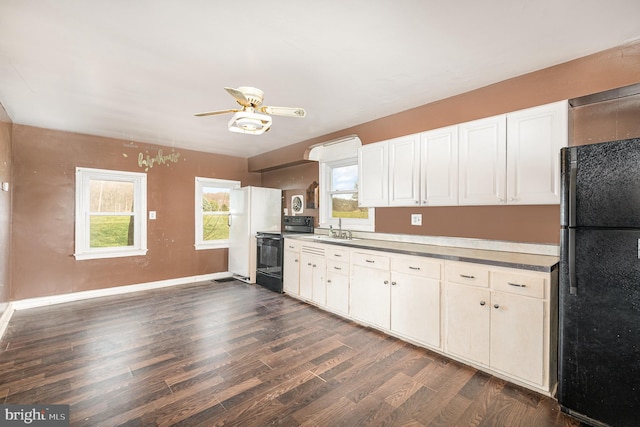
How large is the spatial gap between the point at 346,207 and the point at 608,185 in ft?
9.53

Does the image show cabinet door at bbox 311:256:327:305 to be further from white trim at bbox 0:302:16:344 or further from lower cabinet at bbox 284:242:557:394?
white trim at bbox 0:302:16:344

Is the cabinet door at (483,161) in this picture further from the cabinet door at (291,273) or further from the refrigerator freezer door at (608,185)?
the cabinet door at (291,273)

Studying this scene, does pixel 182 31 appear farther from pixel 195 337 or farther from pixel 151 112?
pixel 195 337

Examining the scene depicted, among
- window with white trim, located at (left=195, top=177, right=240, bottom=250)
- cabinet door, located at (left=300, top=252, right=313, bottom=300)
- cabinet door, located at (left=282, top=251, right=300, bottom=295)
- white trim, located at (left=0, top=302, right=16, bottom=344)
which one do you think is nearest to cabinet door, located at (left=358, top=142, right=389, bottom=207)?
cabinet door, located at (left=300, top=252, right=313, bottom=300)

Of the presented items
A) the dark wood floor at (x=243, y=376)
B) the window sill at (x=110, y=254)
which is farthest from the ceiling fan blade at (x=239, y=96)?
the window sill at (x=110, y=254)

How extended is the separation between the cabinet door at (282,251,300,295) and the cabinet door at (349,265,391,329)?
3.50 feet

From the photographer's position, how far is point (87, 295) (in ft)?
13.8

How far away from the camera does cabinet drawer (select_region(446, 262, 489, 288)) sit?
7.32 feet

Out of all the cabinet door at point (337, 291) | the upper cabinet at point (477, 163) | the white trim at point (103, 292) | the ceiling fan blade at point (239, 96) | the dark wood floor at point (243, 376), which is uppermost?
the ceiling fan blade at point (239, 96)

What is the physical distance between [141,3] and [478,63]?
92.5 inches

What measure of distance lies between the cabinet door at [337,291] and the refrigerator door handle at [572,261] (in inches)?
79.8

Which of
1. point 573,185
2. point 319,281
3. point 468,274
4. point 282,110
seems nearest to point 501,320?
point 468,274

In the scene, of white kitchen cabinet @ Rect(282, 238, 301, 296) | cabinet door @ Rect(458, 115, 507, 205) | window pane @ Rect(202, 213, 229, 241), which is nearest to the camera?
cabinet door @ Rect(458, 115, 507, 205)

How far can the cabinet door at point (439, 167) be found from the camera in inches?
107
